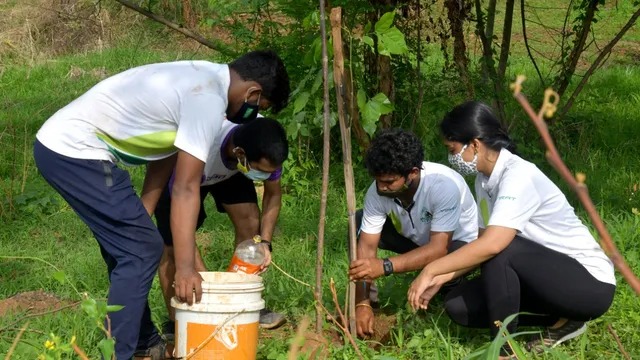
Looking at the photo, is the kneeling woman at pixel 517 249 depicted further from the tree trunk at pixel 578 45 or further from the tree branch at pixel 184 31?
the tree trunk at pixel 578 45

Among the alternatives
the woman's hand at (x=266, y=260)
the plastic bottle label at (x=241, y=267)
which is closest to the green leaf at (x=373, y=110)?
the woman's hand at (x=266, y=260)

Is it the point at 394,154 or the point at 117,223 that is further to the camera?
the point at 394,154

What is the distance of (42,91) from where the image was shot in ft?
34.2

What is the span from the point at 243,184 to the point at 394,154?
84 cm

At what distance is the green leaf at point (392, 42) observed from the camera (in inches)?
176

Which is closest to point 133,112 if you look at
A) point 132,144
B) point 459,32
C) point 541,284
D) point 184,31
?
point 132,144

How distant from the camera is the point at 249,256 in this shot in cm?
422

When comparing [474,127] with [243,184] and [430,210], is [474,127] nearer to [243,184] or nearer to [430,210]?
[430,210]

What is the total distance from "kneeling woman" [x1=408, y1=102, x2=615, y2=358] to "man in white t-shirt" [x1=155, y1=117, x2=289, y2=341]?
0.76 metres

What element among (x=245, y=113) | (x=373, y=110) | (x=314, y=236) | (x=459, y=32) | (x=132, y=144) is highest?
(x=245, y=113)

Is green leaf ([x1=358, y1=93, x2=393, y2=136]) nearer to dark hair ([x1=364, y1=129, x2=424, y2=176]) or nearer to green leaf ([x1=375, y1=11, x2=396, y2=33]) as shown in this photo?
dark hair ([x1=364, y1=129, x2=424, y2=176])

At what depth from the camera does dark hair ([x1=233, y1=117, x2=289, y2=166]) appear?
384cm

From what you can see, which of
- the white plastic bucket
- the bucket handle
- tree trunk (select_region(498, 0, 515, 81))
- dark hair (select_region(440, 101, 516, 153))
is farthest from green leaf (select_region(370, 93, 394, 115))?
tree trunk (select_region(498, 0, 515, 81))

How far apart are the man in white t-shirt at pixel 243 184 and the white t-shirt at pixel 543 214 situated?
92cm
